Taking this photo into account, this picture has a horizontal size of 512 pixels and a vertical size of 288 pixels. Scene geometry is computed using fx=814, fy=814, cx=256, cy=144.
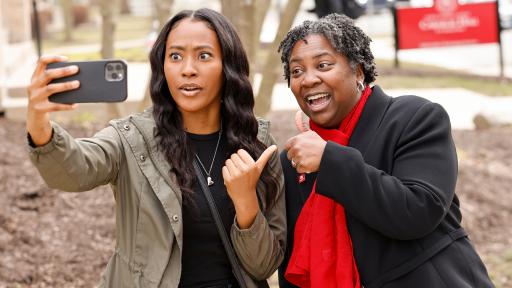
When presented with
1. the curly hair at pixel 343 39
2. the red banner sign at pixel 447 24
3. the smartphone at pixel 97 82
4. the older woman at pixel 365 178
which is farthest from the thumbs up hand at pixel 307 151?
the red banner sign at pixel 447 24

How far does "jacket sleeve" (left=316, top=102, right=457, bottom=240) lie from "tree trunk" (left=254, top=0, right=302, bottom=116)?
14.0 feet

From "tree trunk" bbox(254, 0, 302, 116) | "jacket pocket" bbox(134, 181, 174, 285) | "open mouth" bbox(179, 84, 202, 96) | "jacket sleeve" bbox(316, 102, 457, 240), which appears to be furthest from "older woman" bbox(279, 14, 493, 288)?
"tree trunk" bbox(254, 0, 302, 116)

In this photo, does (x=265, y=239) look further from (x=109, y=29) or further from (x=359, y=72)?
(x=109, y=29)

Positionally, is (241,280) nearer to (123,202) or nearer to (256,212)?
(256,212)

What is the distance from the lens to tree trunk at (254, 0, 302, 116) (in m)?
6.97

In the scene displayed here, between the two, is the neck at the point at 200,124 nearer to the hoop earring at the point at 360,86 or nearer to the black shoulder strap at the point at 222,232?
the black shoulder strap at the point at 222,232

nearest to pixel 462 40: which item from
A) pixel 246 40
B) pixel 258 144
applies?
pixel 246 40

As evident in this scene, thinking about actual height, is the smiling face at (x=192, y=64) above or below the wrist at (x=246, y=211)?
above

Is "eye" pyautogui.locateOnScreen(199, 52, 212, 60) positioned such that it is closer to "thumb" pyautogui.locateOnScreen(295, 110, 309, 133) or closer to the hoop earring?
"thumb" pyautogui.locateOnScreen(295, 110, 309, 133)

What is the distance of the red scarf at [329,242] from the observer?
9.20ft

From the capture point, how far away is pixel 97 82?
8.04ft

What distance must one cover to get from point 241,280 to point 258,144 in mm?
533

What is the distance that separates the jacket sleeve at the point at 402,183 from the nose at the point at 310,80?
0.87ft

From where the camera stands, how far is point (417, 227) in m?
2.65
